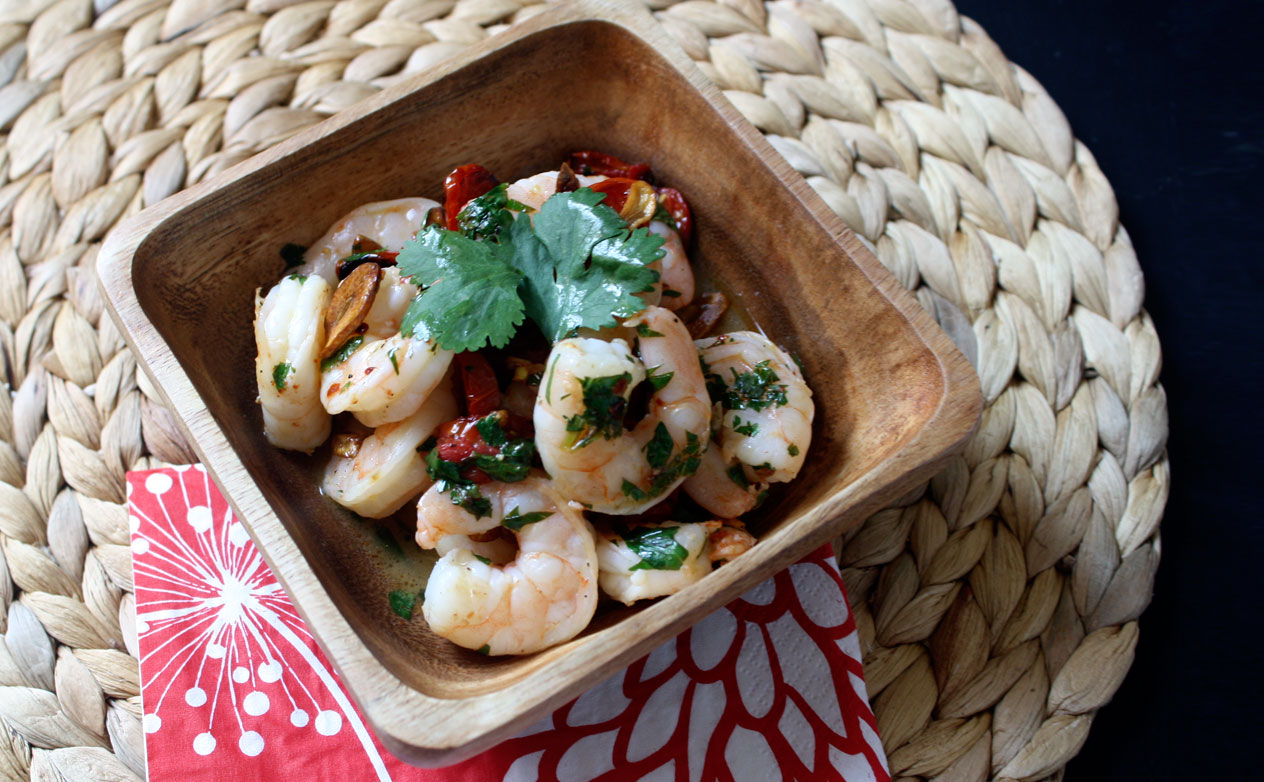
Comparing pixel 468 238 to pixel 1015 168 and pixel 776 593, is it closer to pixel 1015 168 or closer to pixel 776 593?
pixel 776 593

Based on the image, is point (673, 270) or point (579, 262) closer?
point (579, 262)

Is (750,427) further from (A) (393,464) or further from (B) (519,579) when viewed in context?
(A) (393,464)

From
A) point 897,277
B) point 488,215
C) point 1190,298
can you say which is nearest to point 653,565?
point 488,215

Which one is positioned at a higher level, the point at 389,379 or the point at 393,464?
the point at 389,379

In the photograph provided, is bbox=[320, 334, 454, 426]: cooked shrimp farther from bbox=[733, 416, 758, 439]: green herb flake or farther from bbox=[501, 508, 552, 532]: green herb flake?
bbox=[733, 416, 758, 439]: green herb flake

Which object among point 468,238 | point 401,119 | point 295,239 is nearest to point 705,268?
point 468,238

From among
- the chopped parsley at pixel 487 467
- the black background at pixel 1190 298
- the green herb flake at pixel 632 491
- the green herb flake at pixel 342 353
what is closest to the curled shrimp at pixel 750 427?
the green herb flake at pixel 632 491

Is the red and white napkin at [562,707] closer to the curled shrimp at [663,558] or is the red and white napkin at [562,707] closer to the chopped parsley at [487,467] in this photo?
the curled shrimp at [663,558]
